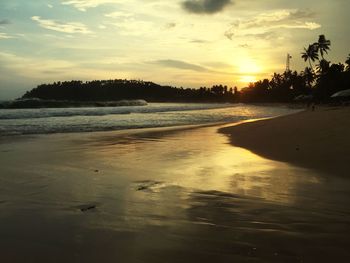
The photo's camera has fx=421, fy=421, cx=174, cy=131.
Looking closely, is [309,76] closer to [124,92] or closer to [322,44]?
[322,44]

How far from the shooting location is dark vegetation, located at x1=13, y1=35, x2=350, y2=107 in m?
67.8

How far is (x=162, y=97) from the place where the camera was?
179000 millimetres

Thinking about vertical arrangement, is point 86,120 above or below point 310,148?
above

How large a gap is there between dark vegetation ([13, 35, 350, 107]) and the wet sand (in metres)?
61.2

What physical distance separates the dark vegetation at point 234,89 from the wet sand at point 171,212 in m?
61.2

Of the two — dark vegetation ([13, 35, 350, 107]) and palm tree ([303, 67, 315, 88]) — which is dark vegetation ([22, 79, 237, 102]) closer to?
dark vegetation ([13, 35, 350, 107])

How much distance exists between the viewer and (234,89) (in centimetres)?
18200

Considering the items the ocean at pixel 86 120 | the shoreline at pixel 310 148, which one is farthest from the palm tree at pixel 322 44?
the shoreline at pixel 310 148

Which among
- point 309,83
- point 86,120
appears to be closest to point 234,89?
point 309,83

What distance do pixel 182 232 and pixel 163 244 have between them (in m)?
0.39

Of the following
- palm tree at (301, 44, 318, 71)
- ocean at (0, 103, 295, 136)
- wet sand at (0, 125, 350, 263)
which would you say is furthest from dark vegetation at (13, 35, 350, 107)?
wet sand at (0, 125, 350, 263)

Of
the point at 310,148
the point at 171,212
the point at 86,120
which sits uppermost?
the point at 86,120

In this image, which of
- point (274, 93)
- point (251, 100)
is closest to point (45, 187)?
point (274, 93)

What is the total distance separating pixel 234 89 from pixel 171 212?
180 meters
